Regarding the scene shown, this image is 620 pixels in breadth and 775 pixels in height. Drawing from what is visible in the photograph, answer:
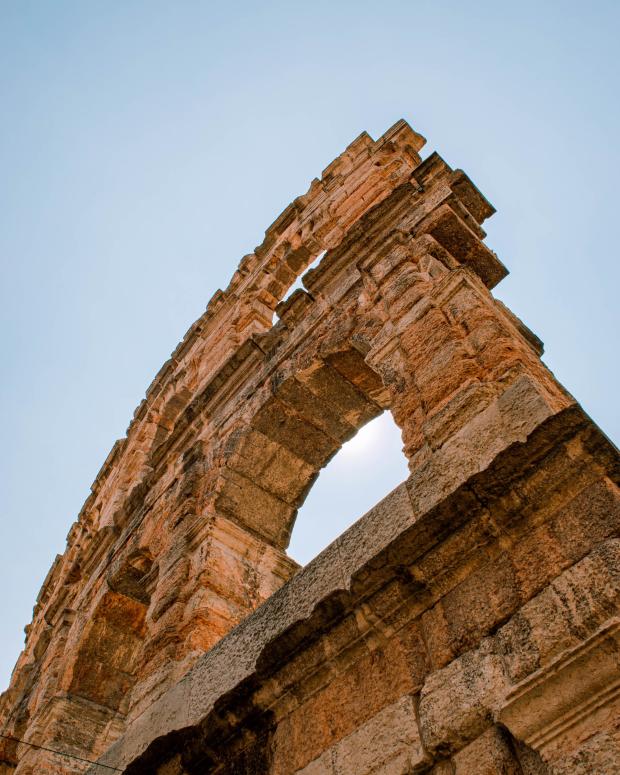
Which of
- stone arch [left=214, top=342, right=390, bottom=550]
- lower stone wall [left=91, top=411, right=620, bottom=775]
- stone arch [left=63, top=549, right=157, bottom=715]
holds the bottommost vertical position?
lower stone wall [left=91, top=411, right=620, bottom=775]

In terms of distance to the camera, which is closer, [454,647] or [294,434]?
[454,647]

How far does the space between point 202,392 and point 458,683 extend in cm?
510

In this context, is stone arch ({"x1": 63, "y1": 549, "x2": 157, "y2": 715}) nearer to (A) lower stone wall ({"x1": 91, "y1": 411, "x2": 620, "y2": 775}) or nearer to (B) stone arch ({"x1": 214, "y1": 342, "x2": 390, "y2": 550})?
(B) stone arch ({"x1": 214, "y1": 342, "x2": 390, "y2": 550})

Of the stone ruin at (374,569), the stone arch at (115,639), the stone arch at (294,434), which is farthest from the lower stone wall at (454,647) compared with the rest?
the stone arch at (115,639)

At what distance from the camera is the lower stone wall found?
2082mm

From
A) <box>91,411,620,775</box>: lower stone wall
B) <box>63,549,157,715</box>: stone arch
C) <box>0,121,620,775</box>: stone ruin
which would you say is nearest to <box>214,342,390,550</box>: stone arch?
<box>0,121,620,775</box>: stone ruin

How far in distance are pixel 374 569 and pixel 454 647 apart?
1.45 feet

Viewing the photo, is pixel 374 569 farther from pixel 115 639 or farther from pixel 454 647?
pixel 115 639

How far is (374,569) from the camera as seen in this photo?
2.82 meters

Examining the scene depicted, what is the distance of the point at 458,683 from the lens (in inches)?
93.6

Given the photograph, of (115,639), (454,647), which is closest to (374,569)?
(454,647)

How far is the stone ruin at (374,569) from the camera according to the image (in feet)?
7.43

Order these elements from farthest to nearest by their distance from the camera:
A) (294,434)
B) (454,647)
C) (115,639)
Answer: (115,639)
(294,434)
(454,647)

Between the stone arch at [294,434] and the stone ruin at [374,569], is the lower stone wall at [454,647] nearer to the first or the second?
the stone ruin at [374,569]
